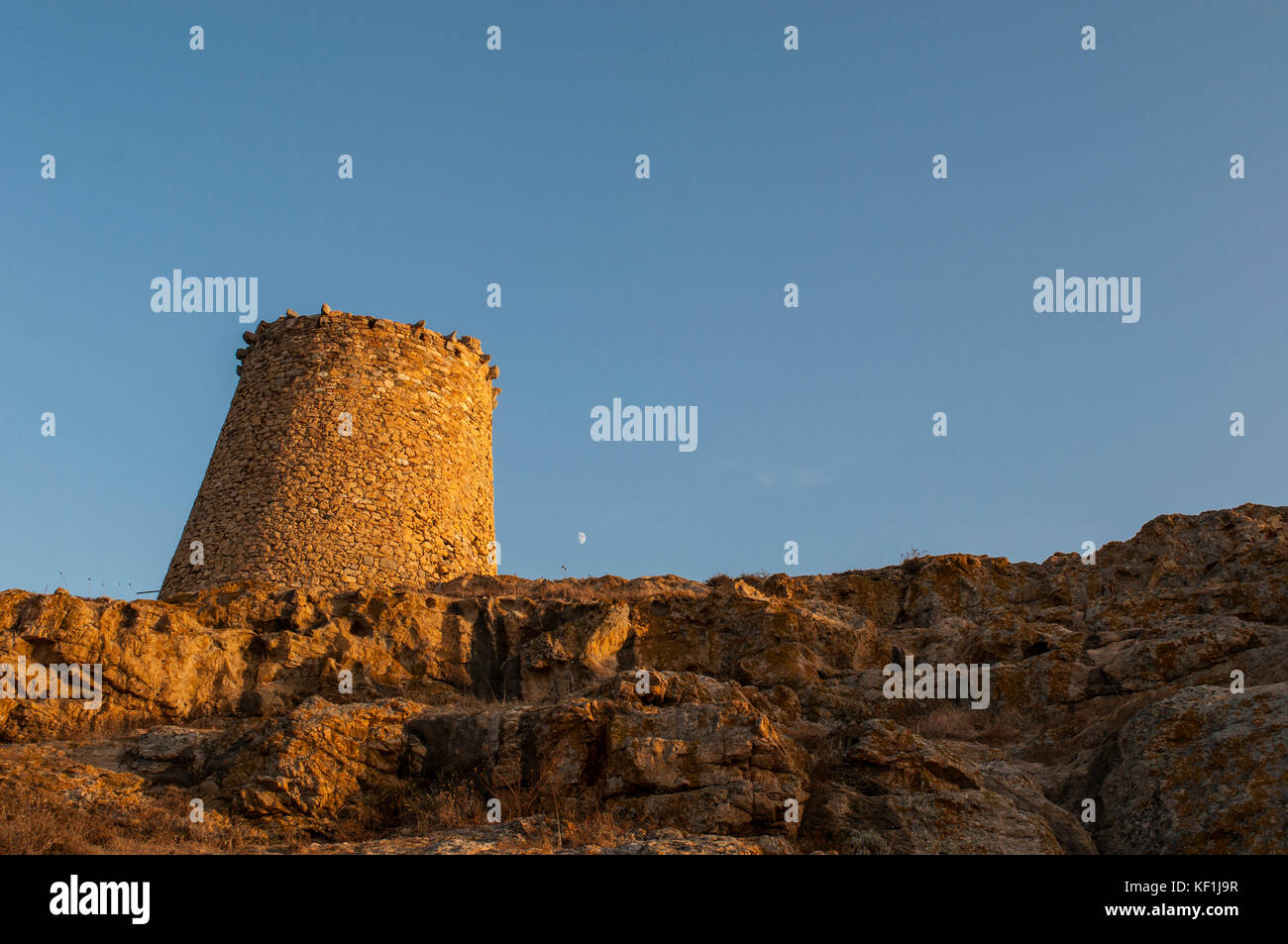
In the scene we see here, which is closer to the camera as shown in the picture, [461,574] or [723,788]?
[723,788]

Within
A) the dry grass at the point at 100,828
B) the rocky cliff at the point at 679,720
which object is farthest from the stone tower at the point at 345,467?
the dry grass at the point at 100,828

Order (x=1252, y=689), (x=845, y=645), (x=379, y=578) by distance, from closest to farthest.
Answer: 1. (x=1252, y=689)
2. (x=845, y=645)
3. (x=379, y=578)

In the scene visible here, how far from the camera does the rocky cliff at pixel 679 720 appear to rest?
7.82 metres

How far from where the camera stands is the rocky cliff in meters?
7.82

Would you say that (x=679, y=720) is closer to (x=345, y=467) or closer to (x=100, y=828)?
(x=100, y=828)

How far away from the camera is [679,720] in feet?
28.3

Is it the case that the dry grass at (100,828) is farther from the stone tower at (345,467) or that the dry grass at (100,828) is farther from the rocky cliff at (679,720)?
the stone tower at (345,467)

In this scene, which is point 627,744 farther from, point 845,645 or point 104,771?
point 845,645

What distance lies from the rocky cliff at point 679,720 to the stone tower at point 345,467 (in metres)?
4.42

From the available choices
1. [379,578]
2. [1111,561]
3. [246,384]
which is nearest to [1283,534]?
[1111,561]

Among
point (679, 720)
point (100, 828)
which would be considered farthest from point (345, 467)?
point (679, 720)

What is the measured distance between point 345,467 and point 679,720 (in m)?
12.1
